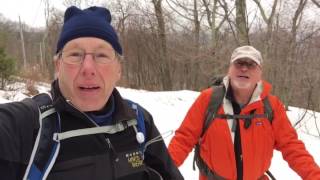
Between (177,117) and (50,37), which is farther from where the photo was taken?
(50,37)

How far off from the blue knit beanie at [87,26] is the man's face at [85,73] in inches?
0.9

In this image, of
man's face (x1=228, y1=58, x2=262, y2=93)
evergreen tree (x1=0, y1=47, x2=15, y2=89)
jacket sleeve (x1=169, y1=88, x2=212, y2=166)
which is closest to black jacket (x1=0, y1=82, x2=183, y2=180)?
jacket sleeve (x1=169, y1=88, x2=212, y2=166)

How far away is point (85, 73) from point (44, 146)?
311mm

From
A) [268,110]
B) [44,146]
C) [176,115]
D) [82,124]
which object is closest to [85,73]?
[82,124]

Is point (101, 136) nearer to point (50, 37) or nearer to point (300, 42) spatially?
point (50, 37)

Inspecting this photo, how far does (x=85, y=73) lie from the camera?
149cm

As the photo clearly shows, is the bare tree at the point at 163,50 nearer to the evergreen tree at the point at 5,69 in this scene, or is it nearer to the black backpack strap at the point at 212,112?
the evergreen tree at the point at 5,69

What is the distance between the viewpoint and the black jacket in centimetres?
128

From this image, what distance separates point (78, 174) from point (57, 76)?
404 millimetres

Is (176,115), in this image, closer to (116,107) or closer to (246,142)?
(246,142)

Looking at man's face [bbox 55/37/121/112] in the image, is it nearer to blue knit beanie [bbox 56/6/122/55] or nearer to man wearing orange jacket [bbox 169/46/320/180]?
blue knit beanie [bbox 56/6/122/55]

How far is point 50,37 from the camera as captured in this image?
16.6 metres

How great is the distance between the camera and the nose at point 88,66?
149cm

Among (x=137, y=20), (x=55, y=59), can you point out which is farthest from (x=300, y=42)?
(x=55, y=59)
